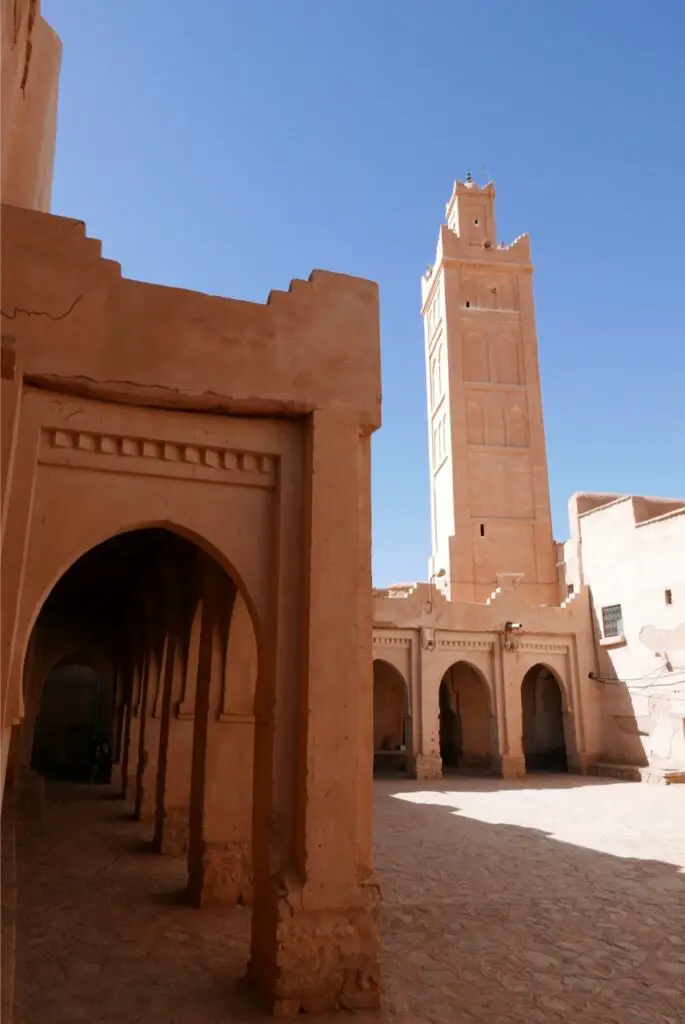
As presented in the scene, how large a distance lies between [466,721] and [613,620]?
19.4 feet

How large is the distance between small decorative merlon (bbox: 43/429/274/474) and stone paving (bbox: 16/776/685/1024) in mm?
3897

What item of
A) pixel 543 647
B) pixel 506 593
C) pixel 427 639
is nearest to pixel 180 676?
pixel 427 639

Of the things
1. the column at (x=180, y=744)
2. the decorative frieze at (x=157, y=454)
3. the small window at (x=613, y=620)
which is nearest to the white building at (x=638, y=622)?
the small window at (x=613, y=620)

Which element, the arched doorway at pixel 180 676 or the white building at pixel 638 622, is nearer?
the arched doorway at pixel 180 676

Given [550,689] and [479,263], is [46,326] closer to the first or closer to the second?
[550,689]

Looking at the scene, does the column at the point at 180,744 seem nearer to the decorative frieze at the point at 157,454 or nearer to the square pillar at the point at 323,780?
the decorative frieze at the point at 157,454

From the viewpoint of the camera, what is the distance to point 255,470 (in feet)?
20.7

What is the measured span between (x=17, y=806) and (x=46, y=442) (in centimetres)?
974

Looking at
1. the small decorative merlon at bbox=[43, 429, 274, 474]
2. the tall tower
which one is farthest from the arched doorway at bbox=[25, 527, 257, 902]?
the tall tower

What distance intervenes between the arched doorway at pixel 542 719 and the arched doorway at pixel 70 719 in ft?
45.9

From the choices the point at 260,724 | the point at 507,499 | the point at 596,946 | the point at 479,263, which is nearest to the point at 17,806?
the point at 260,724

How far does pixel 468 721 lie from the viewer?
2469cm

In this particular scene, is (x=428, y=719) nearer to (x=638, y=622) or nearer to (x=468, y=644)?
(x=468, y=644)

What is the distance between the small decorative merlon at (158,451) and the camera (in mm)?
5777
